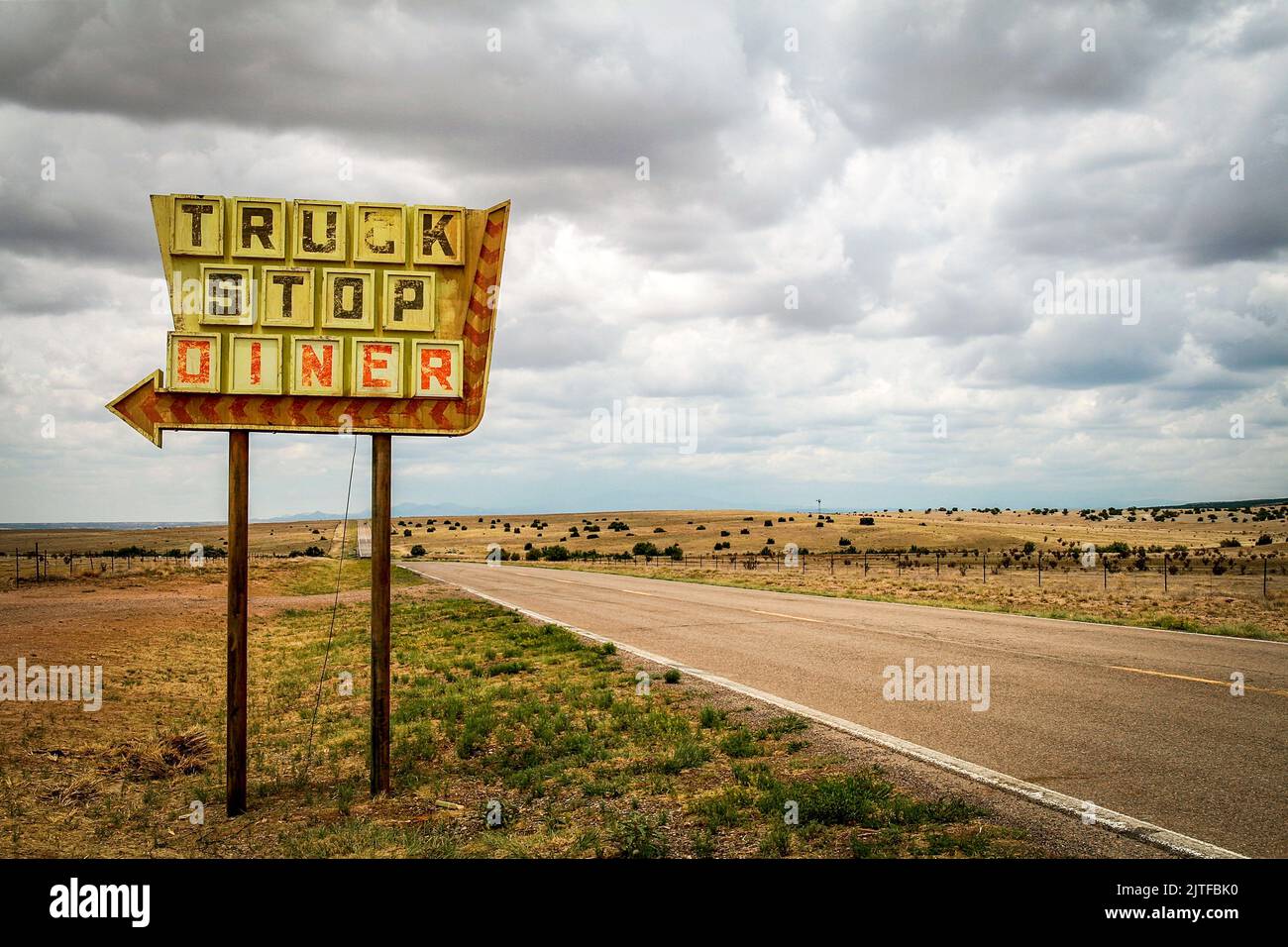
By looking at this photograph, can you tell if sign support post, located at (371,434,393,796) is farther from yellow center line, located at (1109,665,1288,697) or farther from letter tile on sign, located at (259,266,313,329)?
yellow center line, located at (1109,665,1288,697)

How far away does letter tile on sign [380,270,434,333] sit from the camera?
7.97 metres

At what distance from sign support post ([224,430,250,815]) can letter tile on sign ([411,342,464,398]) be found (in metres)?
1.61

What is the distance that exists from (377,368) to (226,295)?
57.9 inches

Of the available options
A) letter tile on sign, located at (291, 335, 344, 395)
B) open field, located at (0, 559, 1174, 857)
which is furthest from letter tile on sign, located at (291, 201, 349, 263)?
open field, located at (0, 559, 1174, 857)

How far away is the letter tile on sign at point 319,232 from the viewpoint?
7816 millimetres

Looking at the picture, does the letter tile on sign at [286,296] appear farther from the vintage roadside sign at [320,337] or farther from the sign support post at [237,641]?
the sign support post at [237,641]

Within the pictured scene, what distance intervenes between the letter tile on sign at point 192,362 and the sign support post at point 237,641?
20.1 inches

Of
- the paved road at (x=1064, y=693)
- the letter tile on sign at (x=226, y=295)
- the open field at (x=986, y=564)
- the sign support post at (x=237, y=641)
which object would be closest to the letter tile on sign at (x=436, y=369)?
the letter tile on sign at (x=226, y=295)

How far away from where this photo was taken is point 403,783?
8281mm

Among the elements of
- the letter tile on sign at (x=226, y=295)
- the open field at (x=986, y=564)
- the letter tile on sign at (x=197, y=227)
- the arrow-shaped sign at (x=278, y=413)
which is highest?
the letter tile on sign at (x=197, y=227)

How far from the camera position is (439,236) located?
802cm
